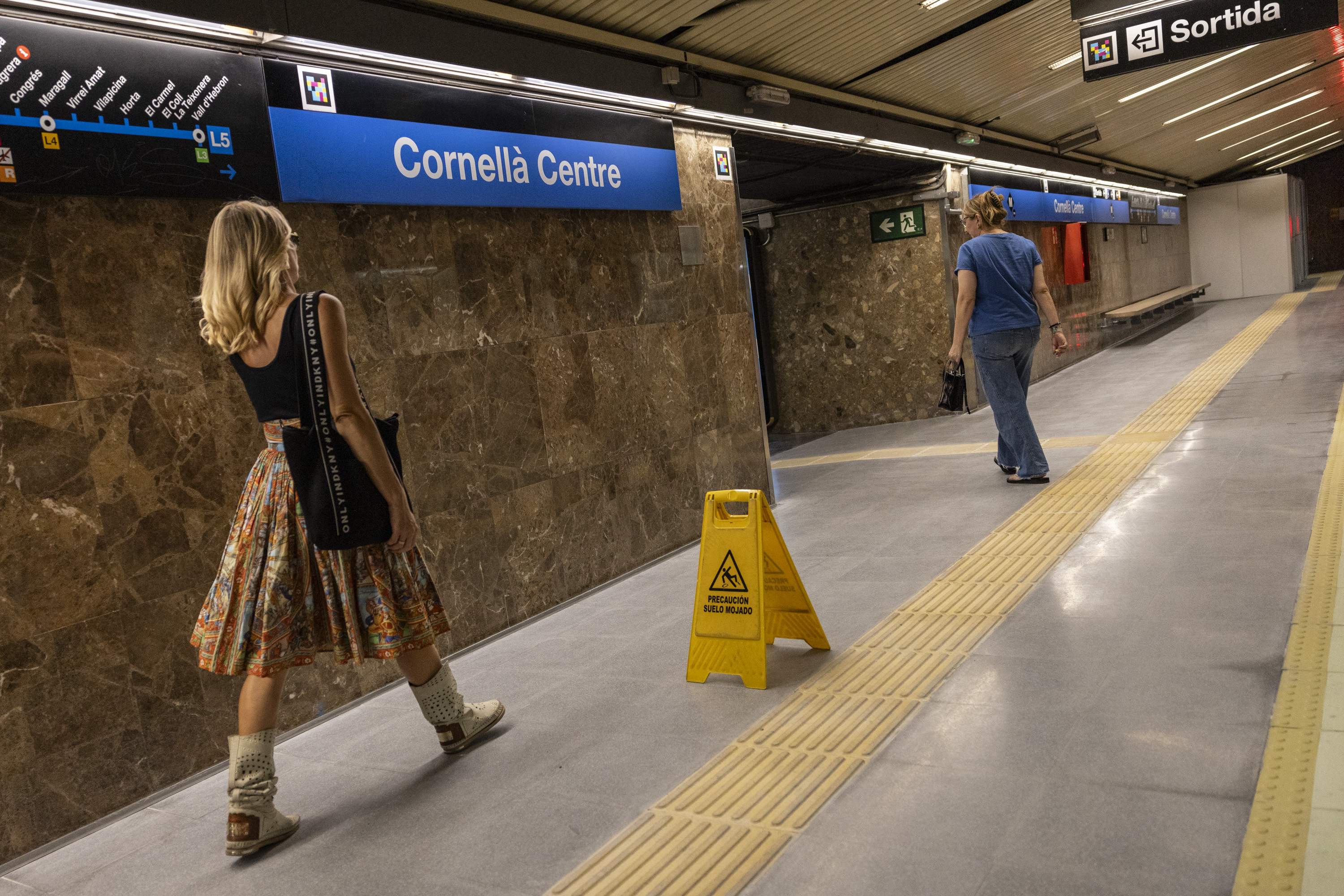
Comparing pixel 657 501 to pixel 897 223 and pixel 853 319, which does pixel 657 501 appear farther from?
pixel 897 223

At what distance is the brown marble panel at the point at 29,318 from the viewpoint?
2994 mm

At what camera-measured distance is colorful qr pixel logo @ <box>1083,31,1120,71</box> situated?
701 centimetres

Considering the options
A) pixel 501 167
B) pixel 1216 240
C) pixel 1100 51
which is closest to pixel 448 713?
pixel 501 167

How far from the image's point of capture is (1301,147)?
79.3ft

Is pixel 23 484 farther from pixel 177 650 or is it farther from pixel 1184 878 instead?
pixel 1184 878

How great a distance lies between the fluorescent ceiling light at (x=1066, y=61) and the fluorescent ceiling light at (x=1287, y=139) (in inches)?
583

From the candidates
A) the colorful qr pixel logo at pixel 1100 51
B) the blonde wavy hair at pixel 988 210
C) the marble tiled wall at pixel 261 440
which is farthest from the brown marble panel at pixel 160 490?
the colorful qr pixel logo at pixel 1100 51

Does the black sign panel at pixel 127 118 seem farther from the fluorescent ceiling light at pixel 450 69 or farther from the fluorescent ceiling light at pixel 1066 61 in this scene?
the fluorescent ceiling light at pixel 1066 61

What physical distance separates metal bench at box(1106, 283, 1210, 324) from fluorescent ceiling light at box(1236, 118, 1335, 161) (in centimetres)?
323

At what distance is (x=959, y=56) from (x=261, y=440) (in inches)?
251

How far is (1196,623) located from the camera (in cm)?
333

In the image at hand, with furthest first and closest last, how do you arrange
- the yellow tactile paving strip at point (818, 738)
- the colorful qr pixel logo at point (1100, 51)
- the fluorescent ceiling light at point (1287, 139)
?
the fluorescent ceiling light at point (1287, 139) < the colorful qr pixel logo at point (1100, 51) < the yellow tactile paving strip at point (818, 738)

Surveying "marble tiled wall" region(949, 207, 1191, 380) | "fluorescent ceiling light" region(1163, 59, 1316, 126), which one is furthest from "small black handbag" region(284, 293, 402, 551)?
"fluorescent ceiling light" region(1163, 59, 1316, 126)

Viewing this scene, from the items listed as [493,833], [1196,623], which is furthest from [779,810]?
[1196,623]
